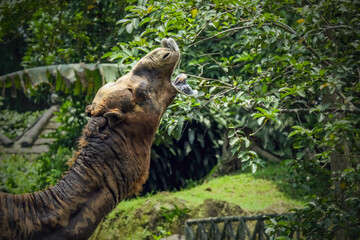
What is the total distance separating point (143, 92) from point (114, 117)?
0.19 metres

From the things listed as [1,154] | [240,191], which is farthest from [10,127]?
[240,191]

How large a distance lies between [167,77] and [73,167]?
0.64 metres

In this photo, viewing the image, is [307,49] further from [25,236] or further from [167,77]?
[25,236]

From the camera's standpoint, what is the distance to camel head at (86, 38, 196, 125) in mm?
2275

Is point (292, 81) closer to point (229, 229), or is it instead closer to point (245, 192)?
point (229, 229)

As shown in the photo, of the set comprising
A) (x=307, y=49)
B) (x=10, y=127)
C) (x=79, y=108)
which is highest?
(x=307, y=49)

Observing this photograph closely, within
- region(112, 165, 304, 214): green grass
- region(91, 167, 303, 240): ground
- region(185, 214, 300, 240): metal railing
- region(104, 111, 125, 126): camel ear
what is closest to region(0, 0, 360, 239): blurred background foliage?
region(185, 214, 300, 240): metal railing

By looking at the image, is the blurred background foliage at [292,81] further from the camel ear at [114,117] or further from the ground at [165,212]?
the ground at [165,212]

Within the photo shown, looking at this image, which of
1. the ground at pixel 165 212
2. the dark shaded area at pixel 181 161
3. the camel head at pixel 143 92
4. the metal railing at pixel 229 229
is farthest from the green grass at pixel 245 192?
the camel head at pixel 143 92

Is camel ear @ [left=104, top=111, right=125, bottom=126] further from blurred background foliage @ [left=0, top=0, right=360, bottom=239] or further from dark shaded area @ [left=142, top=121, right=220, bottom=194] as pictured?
dark shaded area @ [left=142, top=121, right=220, bottom=194]

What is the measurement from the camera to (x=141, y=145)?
2.32 metres

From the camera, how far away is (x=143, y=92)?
91.4 inches

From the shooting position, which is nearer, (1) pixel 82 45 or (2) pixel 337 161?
(2) pixel 337 161

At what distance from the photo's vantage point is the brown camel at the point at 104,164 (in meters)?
2.13
